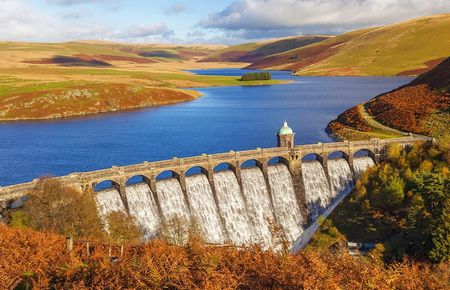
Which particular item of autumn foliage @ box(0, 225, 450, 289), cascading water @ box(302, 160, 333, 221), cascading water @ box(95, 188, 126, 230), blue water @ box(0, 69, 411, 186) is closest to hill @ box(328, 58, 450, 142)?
blue water @ box(0, 69, 411, 186)

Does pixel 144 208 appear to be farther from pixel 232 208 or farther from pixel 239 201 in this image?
pixel 239 201

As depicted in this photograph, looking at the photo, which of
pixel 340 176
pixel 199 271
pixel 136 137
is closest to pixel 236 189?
pixel 340 176

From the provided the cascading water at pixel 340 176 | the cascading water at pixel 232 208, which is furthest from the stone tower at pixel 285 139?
the cascading water at pixel 232 208

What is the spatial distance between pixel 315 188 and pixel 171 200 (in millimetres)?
30286

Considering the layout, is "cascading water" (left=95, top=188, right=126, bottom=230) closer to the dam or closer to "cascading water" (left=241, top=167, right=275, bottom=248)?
the dam

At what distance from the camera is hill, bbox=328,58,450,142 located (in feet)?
420

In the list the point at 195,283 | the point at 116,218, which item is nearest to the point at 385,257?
the point at 116,218

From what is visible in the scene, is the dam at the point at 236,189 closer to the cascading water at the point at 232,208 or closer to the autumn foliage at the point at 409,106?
the cascading water at the point at 232,208

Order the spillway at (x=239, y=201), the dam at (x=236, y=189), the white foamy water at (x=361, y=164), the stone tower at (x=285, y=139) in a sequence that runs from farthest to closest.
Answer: the white foamy water at (x=361, y=164) < the stone tower at (x=285, y=139) < the spillway at (x=239, y=201) < the dam at (x=236, y=189)

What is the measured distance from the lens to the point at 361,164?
9700 cm

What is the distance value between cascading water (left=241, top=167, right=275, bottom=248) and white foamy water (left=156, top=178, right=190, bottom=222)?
504 inches

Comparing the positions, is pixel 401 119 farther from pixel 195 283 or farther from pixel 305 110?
pixel 195 283

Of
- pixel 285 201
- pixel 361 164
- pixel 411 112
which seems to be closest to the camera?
pixel 285 201

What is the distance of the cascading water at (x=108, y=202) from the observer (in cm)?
6969
